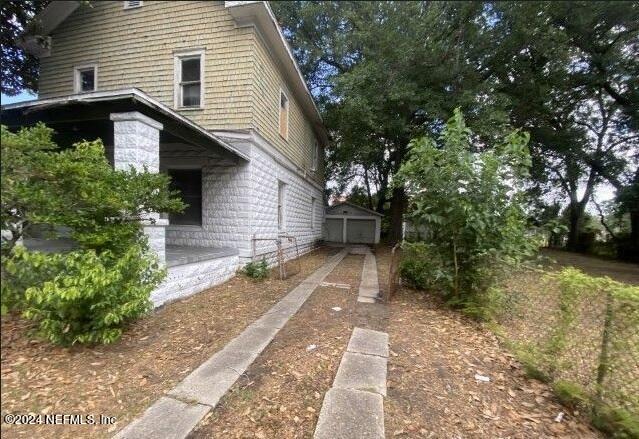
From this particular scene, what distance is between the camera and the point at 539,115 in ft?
40.8

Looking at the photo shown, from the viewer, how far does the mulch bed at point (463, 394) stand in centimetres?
228

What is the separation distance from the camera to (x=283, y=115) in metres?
9.27

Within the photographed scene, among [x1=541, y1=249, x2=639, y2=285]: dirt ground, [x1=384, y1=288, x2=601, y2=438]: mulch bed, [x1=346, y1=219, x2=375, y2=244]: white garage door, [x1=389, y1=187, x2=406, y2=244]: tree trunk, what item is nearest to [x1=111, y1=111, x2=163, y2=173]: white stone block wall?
[x1=384, y1=288, x2=601, y2=438]: mulch bed

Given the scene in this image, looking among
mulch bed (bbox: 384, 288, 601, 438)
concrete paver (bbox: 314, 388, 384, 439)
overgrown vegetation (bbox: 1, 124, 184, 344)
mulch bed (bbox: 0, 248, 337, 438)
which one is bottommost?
mulch bed (bbox: 384, 288, 601, 438)

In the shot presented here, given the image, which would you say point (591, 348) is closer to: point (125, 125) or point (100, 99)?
point (125, 125)

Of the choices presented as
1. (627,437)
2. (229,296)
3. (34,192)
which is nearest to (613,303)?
(627,437)

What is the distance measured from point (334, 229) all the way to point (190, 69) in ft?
51.6

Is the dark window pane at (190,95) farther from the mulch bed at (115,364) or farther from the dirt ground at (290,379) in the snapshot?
the dirt ground at (290,379)

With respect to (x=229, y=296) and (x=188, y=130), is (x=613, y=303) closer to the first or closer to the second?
(x=229, y=296)

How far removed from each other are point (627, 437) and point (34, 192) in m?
4.43

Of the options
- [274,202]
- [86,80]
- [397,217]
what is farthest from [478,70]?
[397,217]

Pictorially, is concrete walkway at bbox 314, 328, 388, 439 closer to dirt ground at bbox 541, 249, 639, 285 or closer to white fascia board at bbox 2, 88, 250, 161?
white fascia board at bbox 2, 88, 250, 161

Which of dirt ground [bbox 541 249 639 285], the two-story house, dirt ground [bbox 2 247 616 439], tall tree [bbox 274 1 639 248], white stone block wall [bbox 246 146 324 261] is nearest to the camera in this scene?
dirt ground [bbox 2 247 616 439]

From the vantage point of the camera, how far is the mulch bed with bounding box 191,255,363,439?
7.06 ft
